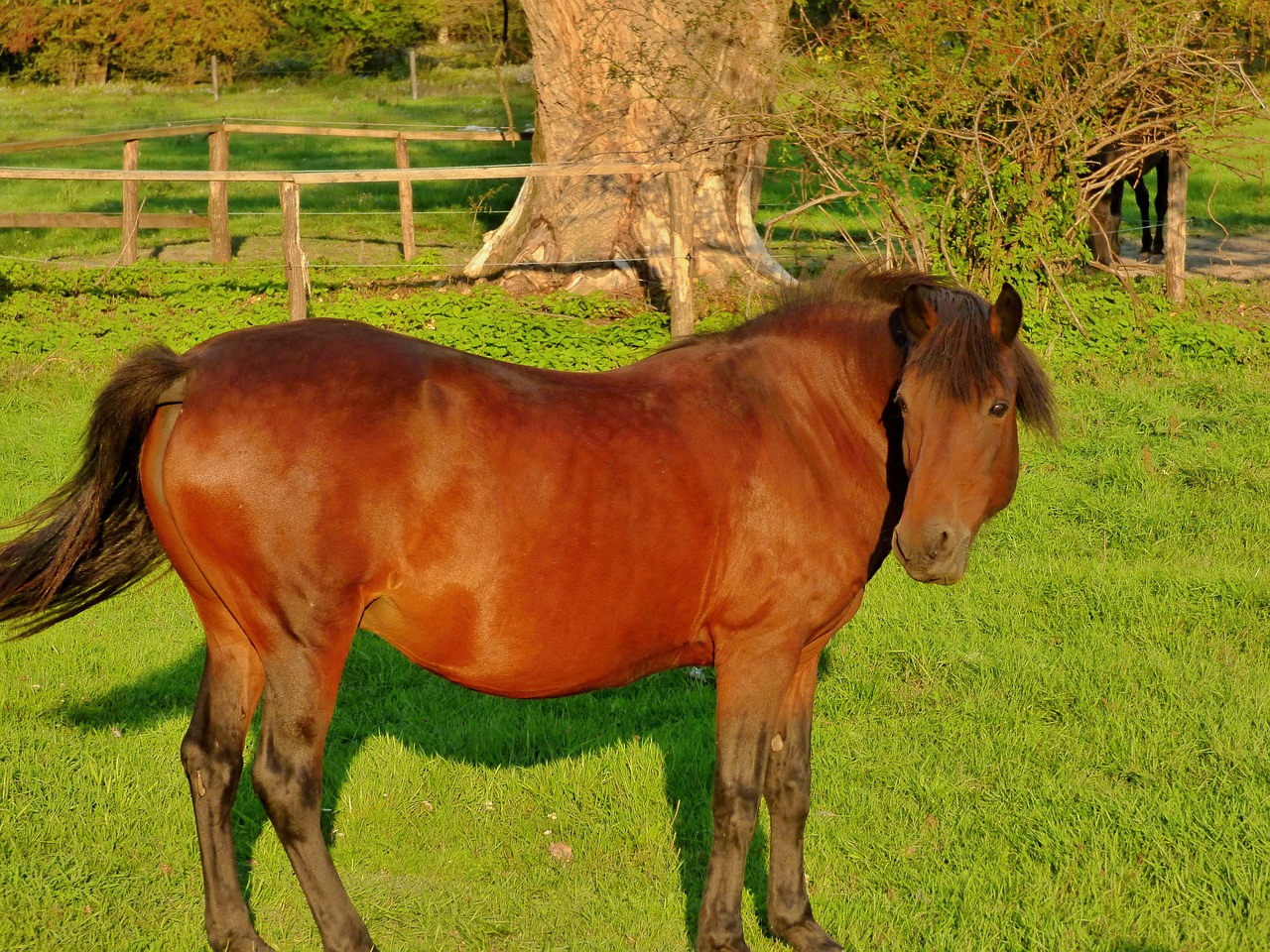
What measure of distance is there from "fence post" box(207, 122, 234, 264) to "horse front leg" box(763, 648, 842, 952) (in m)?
12.3

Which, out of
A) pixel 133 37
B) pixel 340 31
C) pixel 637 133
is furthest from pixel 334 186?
pixel 340 31

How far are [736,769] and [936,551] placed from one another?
947 millimetres

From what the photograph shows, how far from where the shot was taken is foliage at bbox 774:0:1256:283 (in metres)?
10.4

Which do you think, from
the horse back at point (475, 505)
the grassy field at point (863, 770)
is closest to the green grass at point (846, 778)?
the grassy field at point (863, 770)

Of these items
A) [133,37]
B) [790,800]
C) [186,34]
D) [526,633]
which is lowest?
[790,800]

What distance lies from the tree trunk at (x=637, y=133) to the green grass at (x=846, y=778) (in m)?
5.81

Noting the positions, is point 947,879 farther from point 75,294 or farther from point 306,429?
point 75,294

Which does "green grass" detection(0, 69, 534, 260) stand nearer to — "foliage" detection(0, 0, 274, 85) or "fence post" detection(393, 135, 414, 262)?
"fence post" detection(393, 135, 414, 262)

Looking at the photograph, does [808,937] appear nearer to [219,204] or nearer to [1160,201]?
[219,204]

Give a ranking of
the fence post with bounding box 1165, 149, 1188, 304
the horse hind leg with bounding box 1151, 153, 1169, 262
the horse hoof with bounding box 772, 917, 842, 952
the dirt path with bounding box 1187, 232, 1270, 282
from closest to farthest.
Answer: the horse hoof with bounding box 772, 917, 842, 952
the fence post with bounding box 1165, 149, 1188, 304
the dirt path with bounding box 1187, 232, 1270, 282
the horse hind leg with bounding box 1151, 153, 1169, 262

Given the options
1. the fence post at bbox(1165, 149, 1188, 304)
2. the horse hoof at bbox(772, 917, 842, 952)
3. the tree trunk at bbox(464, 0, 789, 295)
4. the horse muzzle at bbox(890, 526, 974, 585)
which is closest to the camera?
the horse muzzle at bbox(890, 526, 974, 585)

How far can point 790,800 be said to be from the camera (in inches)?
164

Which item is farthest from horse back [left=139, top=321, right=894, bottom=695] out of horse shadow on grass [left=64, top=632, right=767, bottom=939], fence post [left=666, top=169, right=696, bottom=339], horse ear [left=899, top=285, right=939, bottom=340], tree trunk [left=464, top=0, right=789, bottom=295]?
tree trunk [left=464, top=0, right=789, bottom=295]

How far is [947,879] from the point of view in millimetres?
4273
